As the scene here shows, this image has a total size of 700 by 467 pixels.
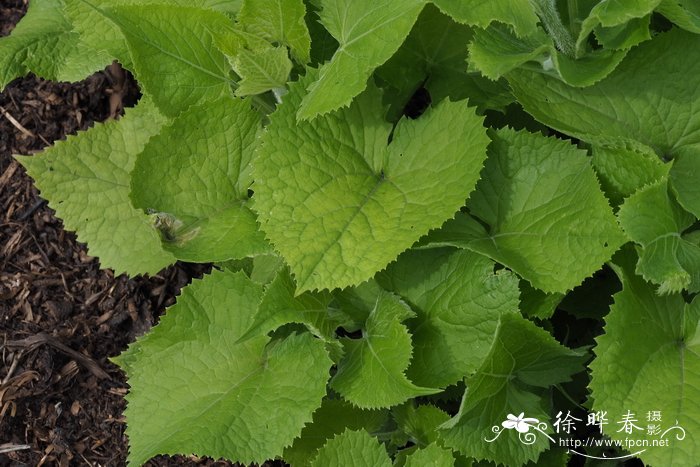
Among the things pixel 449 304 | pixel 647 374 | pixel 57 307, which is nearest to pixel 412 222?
pixel 449 304

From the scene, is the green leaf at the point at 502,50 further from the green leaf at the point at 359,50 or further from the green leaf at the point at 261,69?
the green leaf at the point at 261,69

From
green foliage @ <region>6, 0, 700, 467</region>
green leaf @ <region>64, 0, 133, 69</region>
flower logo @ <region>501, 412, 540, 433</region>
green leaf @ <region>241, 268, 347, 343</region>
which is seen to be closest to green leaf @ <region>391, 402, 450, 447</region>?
green foliage @ <region>6, 0, 700, 467</region>

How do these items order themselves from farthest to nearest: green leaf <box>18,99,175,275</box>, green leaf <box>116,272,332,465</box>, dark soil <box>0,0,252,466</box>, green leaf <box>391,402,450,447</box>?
dark soil <box>0,0,252,466</box> < green leaf <box>18,99,175,275</box> < green leaf <box>391,402,450,447</box> < green leaf <box>116,272,332,465</box>

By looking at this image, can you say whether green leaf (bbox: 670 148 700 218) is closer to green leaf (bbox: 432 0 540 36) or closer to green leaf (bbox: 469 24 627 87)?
green leaf (bbox: 469 24 627 87)

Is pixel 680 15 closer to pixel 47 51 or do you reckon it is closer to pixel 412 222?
pixel 412 222

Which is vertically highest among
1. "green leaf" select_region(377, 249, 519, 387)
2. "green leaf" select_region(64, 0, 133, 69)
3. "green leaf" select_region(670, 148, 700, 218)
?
"green leaf" select_region(64, 0, 133, 69)

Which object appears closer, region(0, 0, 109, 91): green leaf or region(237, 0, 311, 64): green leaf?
region(237, 0, 311, 64): green leaf
